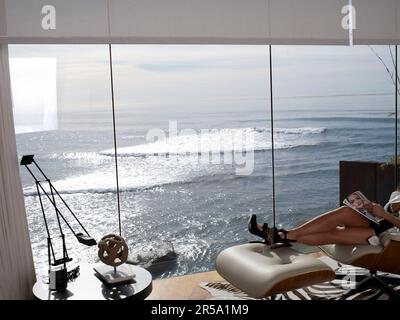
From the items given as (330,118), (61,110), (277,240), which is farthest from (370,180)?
(61,110)

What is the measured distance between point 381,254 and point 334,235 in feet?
1.17

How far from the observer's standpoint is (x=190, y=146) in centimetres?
752

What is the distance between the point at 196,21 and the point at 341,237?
2.04m

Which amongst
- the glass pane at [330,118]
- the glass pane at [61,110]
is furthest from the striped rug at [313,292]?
the glass pane at [330,118]

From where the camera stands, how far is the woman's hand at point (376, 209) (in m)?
3.63

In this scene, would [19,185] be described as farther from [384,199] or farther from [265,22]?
[384,199]

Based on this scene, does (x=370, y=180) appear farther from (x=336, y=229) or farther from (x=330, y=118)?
(x=330, y=118)

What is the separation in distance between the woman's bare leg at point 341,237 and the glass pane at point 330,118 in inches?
100

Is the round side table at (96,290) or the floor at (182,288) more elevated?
the round side table at (96,290)

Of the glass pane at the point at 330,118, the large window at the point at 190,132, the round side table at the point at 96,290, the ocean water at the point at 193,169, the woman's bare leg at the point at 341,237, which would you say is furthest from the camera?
the glass pane at the point at 330,118

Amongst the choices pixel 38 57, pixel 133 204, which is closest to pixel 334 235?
pixel 38 57

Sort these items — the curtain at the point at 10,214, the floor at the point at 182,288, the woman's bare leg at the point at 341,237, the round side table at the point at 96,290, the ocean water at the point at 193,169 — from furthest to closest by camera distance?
the ocean water at the point at 193,169 < the floor at the point at 182,288 < the woman's bare leg at the point at 341,237 < the curtain at the point at 10,214 < the round side table at the point at 96,290

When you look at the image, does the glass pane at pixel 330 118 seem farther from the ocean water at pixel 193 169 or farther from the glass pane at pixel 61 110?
the glass pane at pixel 61 110

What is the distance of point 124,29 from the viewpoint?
13.3 ft
